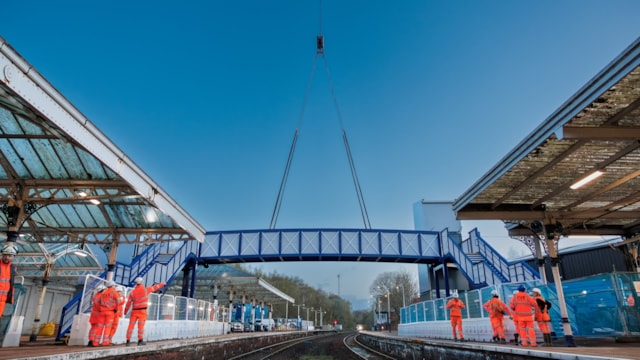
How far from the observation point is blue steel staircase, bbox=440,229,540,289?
23552 mm

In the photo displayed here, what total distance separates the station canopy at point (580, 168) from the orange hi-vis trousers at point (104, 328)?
1148 cm

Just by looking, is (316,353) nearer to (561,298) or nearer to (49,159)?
(561,298)

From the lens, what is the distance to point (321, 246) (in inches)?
1195

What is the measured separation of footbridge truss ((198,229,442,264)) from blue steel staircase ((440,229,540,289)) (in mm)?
1661

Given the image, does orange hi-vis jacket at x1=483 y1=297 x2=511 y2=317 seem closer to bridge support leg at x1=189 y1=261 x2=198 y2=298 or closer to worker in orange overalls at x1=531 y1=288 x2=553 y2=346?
worker in orange overalls at x1=531 y1=288 x2=553 y2=346

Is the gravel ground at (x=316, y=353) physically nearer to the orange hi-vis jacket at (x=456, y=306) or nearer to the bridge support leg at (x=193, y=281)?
the orange hi-vis jacket at (x=456, y=306)

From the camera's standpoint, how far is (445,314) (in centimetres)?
1728

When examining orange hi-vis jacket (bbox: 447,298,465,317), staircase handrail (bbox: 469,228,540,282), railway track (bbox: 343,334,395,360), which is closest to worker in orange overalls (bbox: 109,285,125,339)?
railway track (bbox: 343,334,395,360)

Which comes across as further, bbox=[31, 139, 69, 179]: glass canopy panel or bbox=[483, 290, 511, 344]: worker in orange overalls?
bbox=[483, 290, 511, 344]: worker in orange overalls

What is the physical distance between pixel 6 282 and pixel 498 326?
42.8 ft

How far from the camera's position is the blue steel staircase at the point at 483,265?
927 inches

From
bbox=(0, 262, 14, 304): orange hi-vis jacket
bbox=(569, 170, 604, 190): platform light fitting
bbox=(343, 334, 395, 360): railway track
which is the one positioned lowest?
bbox=(343, 334, 395, 360): railway track

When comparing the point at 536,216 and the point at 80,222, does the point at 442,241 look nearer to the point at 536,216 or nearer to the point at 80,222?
the point at 536,216

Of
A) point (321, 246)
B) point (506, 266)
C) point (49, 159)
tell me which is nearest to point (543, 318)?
point (49, 159)
